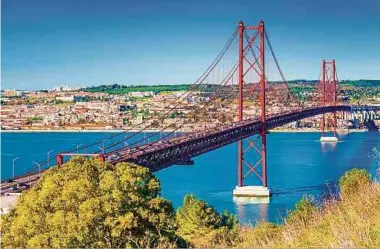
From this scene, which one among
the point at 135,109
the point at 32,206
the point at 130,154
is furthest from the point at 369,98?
the point at 32,206

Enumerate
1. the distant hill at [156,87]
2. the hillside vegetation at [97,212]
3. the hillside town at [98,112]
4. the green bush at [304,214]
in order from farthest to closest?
the distant hill at [156,87] → the hillside town at [98,112] → the green bush at [304,214] → the hillside vegetation at [97,212]

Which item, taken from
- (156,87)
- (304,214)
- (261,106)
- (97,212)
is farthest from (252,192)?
(156,87)

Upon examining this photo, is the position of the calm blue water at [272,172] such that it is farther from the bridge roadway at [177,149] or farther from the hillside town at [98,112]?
the hillside town at [98,112]

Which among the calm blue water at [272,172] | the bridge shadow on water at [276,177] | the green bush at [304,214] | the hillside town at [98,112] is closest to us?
the green bush at [304,214]

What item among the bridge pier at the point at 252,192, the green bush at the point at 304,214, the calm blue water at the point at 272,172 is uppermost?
the green bush at the point at 304,214

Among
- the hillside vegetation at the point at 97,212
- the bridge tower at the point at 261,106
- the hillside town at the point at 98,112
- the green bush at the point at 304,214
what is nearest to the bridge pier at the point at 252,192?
the bridge tower at the point at 261,106

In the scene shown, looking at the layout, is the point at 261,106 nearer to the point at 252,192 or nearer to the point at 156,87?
the point at 252,192

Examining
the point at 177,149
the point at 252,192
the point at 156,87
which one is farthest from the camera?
the point at 156,87
